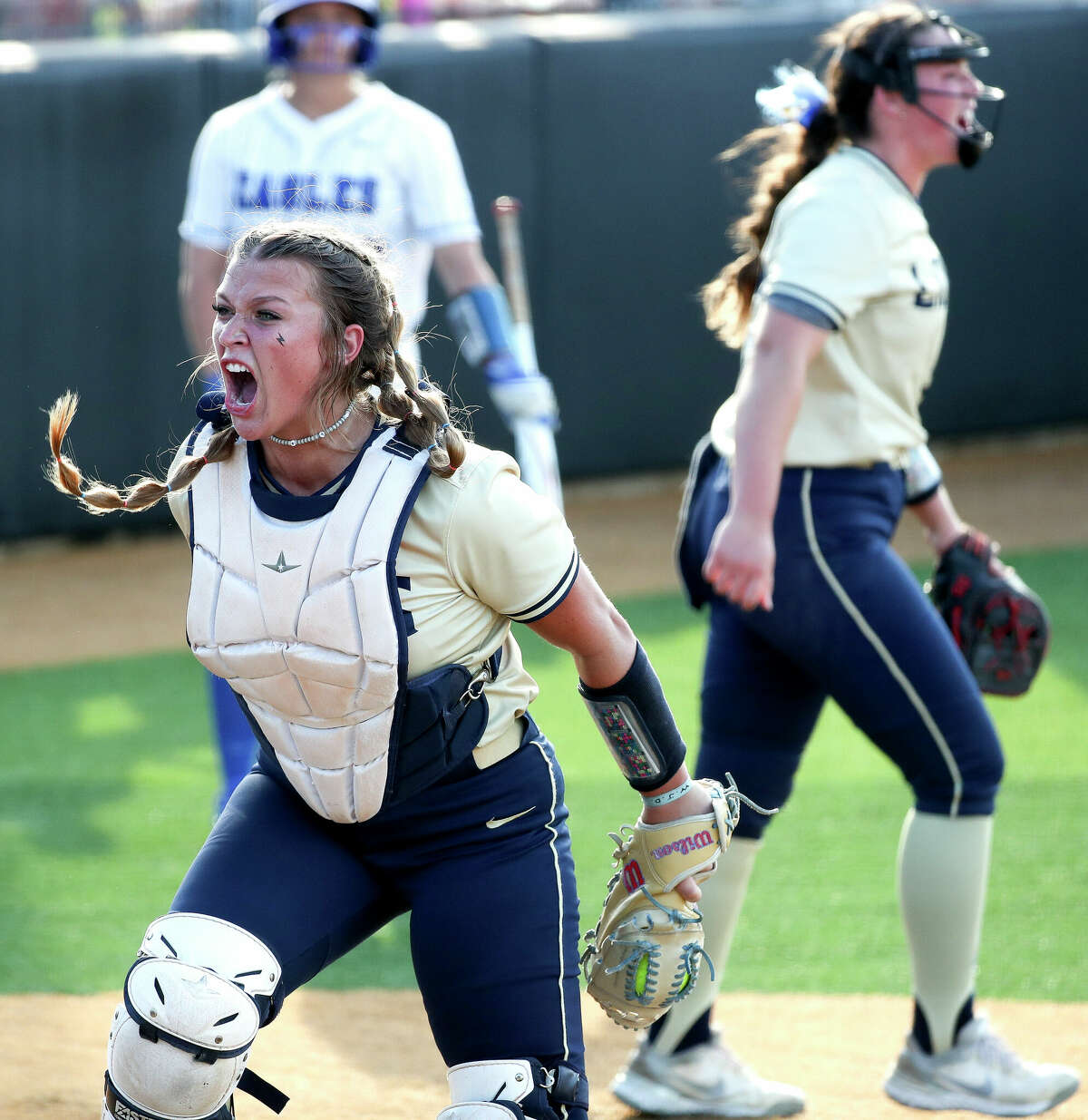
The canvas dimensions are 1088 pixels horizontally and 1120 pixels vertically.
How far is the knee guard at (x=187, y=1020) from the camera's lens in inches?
88.0

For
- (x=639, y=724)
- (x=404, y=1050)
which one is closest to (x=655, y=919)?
(x=639, y=724)

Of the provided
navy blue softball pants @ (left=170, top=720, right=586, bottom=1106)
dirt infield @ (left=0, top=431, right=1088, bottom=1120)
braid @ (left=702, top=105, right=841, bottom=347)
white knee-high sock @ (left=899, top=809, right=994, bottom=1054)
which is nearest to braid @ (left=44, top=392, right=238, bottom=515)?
navy blue softball pants @ (left=170, top=720, right=586, bottom=1106)

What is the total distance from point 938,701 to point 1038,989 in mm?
1152

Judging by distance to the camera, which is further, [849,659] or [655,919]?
[849,659]

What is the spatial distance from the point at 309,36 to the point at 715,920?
2655mm

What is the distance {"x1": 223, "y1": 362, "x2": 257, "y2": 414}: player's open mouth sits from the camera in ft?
7.51

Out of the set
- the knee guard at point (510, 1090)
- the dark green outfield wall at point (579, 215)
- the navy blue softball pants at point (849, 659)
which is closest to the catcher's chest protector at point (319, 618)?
the knee guard at point (510, 1090)

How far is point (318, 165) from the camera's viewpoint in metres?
4.42

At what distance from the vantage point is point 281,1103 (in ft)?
7.88

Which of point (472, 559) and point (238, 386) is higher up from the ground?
point (238, 386)

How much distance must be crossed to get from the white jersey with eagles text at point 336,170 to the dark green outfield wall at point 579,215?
325 centimetres

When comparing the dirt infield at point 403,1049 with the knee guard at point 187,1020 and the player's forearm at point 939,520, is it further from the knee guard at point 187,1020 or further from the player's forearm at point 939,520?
the player's forearm at point 939,520

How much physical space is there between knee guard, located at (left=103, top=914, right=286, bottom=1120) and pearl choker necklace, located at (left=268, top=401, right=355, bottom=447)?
0.68m

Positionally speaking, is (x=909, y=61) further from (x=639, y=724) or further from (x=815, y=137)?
(x=639, y=724)
